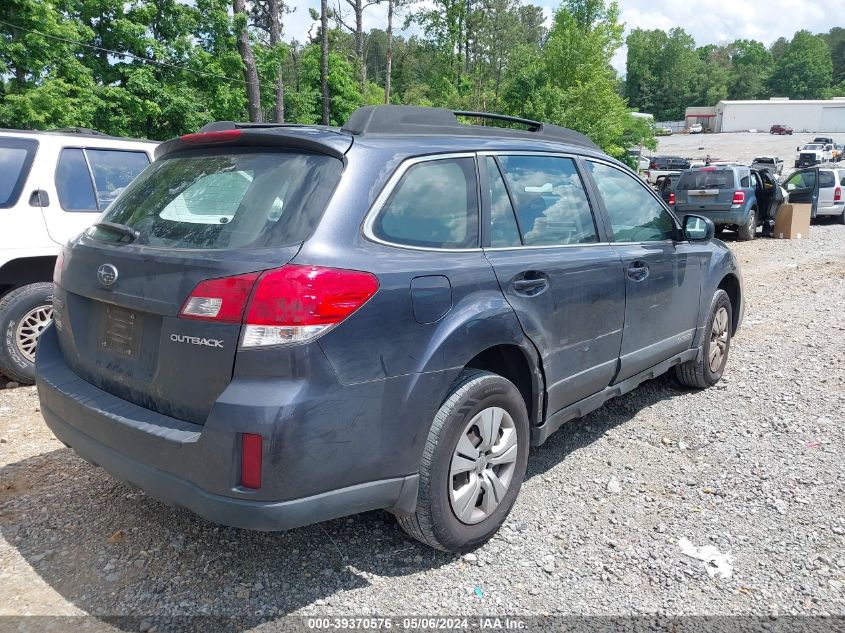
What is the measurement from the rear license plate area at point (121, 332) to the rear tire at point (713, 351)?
3.91 metres

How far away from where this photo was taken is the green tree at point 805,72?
385ft

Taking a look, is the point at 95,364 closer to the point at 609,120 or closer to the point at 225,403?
the point at 225,403

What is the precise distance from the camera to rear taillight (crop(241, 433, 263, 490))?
224cm

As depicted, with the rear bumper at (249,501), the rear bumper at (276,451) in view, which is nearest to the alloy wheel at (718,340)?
the rear bumper at (276,451)

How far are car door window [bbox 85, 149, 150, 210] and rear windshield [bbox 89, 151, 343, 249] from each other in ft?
9.27

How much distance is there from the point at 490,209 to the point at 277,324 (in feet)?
4.27

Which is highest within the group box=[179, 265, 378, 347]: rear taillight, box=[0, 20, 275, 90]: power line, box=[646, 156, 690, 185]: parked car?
box=[0, 20, 275, 90]: power line

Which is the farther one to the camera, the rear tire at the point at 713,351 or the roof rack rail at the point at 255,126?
the rear tire at the point at 713,351

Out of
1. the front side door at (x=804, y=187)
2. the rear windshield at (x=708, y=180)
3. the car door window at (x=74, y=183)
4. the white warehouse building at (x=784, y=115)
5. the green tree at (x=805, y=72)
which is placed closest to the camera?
the car door window at (x=74, y=183)

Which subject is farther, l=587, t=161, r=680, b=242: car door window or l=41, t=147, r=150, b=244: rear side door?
l=41, t=147, r=150, b=244: rear side door

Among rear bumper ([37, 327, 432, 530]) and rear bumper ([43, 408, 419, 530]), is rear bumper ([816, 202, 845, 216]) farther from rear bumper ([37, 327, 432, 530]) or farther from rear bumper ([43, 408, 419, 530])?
rear bumper ([43, 408, 419, 530])

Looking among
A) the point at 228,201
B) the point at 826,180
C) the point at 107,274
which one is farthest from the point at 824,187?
the point at 107,274

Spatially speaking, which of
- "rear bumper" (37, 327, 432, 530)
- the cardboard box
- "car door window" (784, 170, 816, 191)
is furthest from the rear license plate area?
"car door window" (784, 170, 816, 191)

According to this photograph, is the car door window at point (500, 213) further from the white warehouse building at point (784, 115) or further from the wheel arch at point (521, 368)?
the white warehouse building at point (784, 115)
